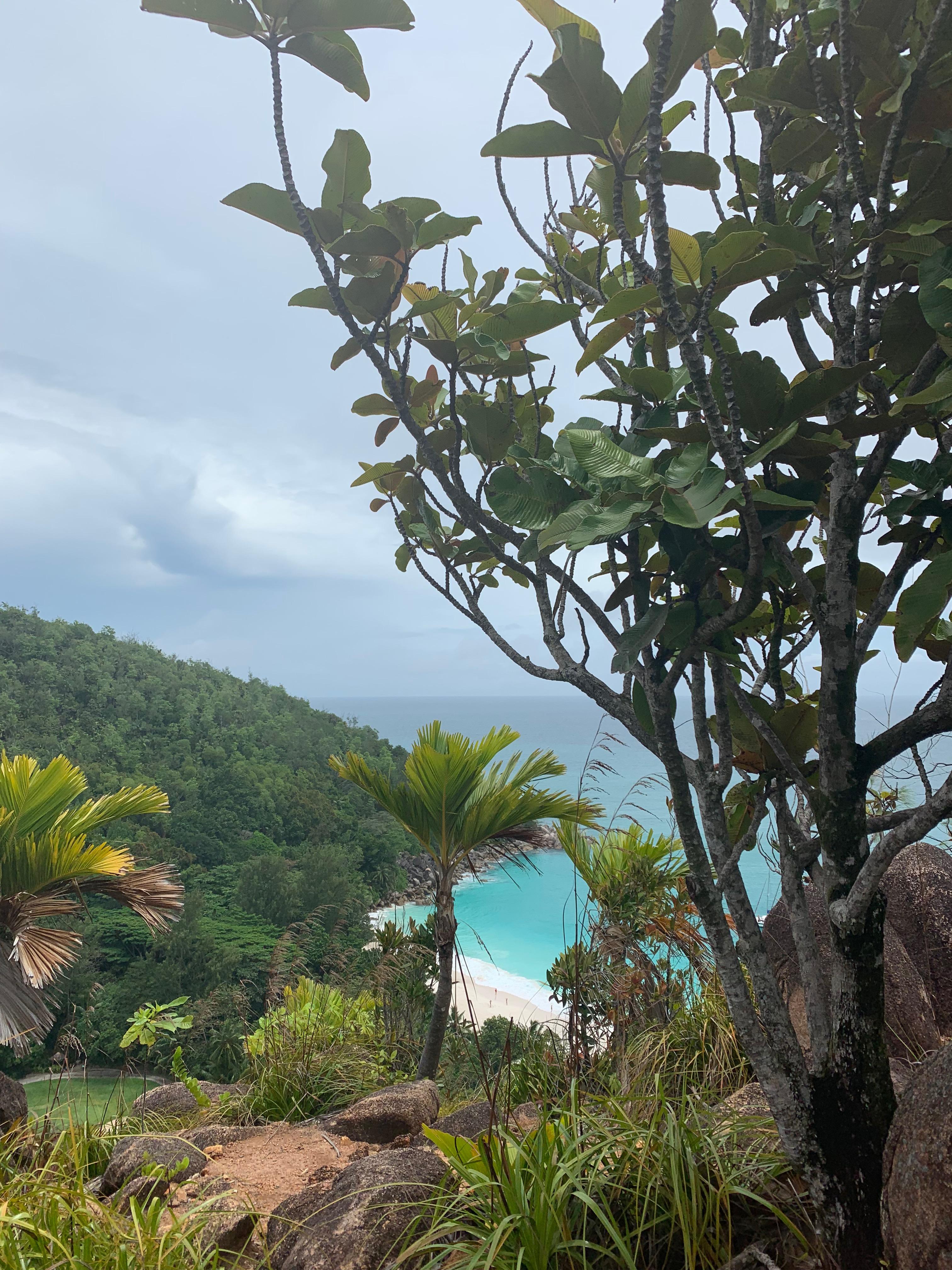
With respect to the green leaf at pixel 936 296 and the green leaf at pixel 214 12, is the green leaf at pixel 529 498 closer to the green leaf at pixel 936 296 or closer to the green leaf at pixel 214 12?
the green leaf at pixel 936 296

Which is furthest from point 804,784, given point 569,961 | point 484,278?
point 569,961

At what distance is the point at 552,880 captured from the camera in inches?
1729

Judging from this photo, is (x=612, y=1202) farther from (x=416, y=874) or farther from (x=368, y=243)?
(x=416, y=874)

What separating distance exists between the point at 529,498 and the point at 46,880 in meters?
→ 4.31

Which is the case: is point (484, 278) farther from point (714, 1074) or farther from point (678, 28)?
point (714, 1074)

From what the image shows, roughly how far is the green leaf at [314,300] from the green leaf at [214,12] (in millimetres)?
371

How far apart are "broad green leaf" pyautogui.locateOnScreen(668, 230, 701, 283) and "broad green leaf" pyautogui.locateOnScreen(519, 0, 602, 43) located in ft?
1.01

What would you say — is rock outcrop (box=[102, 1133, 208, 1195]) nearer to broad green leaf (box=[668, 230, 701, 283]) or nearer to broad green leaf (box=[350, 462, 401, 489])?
broad green leaf (box=[350, 462, 401, 489])

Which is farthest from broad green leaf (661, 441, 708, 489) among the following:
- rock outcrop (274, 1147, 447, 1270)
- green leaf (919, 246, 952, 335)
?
rock outcrop (274, 1147, 447, 1270)

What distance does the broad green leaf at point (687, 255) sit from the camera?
1240mm

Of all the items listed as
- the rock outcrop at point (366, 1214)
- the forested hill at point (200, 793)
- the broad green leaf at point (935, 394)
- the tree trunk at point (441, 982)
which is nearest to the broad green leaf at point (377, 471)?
the broad green leaf at point (935, 394)

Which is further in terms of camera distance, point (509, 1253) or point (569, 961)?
point (569, 961)

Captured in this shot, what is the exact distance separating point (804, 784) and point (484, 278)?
1.36 meters

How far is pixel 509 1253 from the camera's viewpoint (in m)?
1.37
